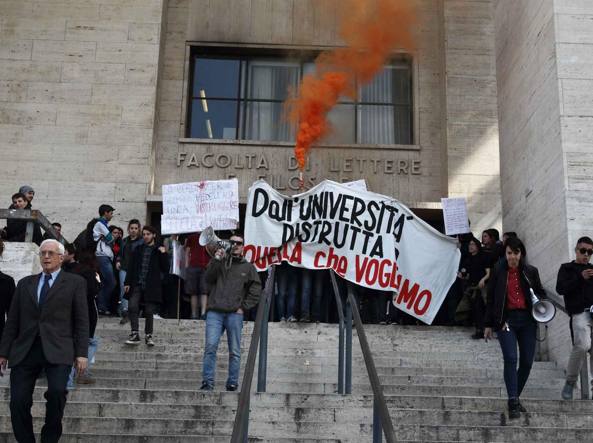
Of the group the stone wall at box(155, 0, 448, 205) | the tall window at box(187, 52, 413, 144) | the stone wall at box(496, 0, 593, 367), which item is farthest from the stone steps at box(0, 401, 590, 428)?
the tall window at box(187, 52, 413, 144)

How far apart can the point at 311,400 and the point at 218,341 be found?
1.59 meters

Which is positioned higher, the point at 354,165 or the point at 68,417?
the point at 354,165

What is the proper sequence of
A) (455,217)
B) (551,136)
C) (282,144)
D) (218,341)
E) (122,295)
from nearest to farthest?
1. (218,341)
2. (551,136)
3. (122,295)
4. (455,217)
5. (282,144)

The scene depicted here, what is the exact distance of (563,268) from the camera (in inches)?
412

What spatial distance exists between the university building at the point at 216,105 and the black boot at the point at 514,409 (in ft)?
27.8

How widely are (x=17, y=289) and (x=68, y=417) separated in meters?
1.31

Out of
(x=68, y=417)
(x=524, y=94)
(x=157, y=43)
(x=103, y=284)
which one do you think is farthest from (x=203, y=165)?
(x=68, y=417)

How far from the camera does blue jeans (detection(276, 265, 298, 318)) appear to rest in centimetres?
1327

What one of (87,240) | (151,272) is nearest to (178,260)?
(87,240)

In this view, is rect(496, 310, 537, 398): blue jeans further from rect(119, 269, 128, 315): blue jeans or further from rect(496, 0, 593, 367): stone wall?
rect(119, 269, 128, 315): blue jeans

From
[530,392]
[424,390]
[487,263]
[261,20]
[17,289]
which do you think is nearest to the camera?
[17,289]

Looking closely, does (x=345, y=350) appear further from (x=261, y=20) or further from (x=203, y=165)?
(x=261, y=20)

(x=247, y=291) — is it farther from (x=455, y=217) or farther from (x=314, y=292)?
(x=455, y=217)

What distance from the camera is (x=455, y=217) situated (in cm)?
1438
